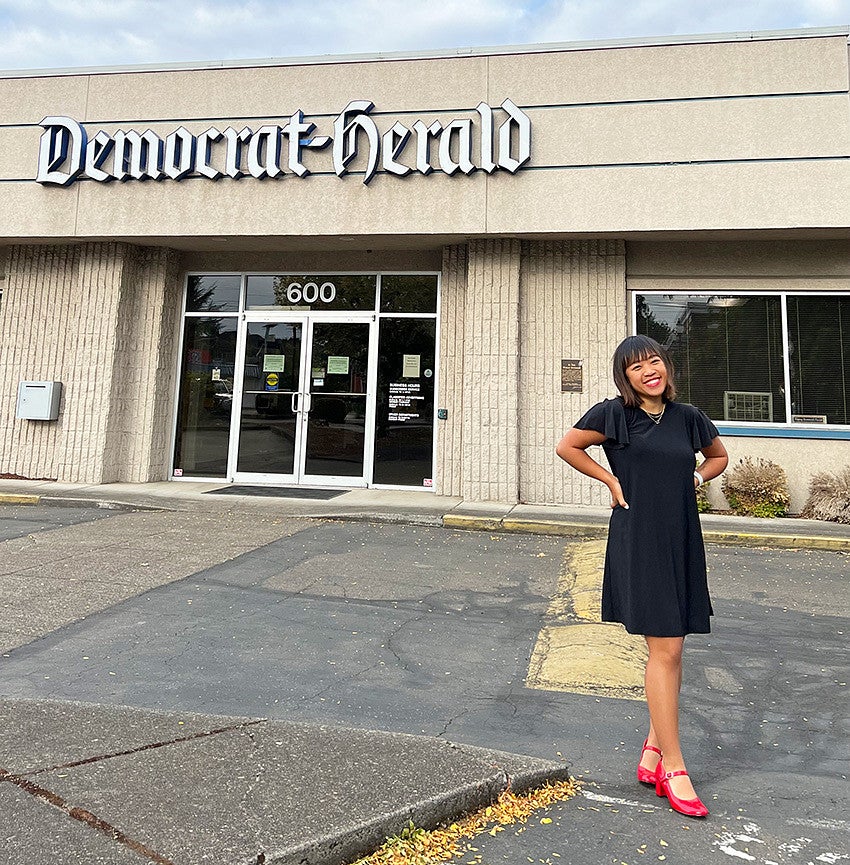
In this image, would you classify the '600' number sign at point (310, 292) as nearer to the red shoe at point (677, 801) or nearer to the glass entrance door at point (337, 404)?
the glass entrance door at point (337, 404)

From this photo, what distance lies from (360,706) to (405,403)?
7.28 metres

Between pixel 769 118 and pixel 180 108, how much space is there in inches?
335

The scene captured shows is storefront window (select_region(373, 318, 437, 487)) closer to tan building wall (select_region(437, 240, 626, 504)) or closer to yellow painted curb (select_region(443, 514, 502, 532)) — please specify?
tan building wall (select_region(437, 240, 626, 504))

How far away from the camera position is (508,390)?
9609 millimetres

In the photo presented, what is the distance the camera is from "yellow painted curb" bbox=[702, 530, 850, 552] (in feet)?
24.3

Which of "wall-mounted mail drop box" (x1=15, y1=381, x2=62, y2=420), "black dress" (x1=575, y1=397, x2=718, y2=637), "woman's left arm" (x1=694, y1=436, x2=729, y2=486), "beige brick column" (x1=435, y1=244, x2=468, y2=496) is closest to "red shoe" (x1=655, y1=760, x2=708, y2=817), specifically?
"black dress" (x1=575, y1=397, x2=718, y2=637)

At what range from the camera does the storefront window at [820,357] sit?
9359mm

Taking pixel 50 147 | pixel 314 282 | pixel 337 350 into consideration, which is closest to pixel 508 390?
pixel 337 350

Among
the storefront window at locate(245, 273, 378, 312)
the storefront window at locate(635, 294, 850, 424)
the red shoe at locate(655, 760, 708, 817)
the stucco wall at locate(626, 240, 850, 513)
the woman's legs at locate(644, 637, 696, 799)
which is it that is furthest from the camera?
the storefront window at locate(245, 273, 378, 312)

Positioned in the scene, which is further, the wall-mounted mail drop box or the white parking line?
the wall-mounted mail drop box

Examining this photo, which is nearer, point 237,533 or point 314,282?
point 237,533

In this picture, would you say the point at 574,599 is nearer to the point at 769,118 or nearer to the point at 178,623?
the point at 178,623

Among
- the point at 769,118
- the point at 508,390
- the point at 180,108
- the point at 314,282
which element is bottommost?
the point at 508,390

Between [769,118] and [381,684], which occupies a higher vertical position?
[769,118]
